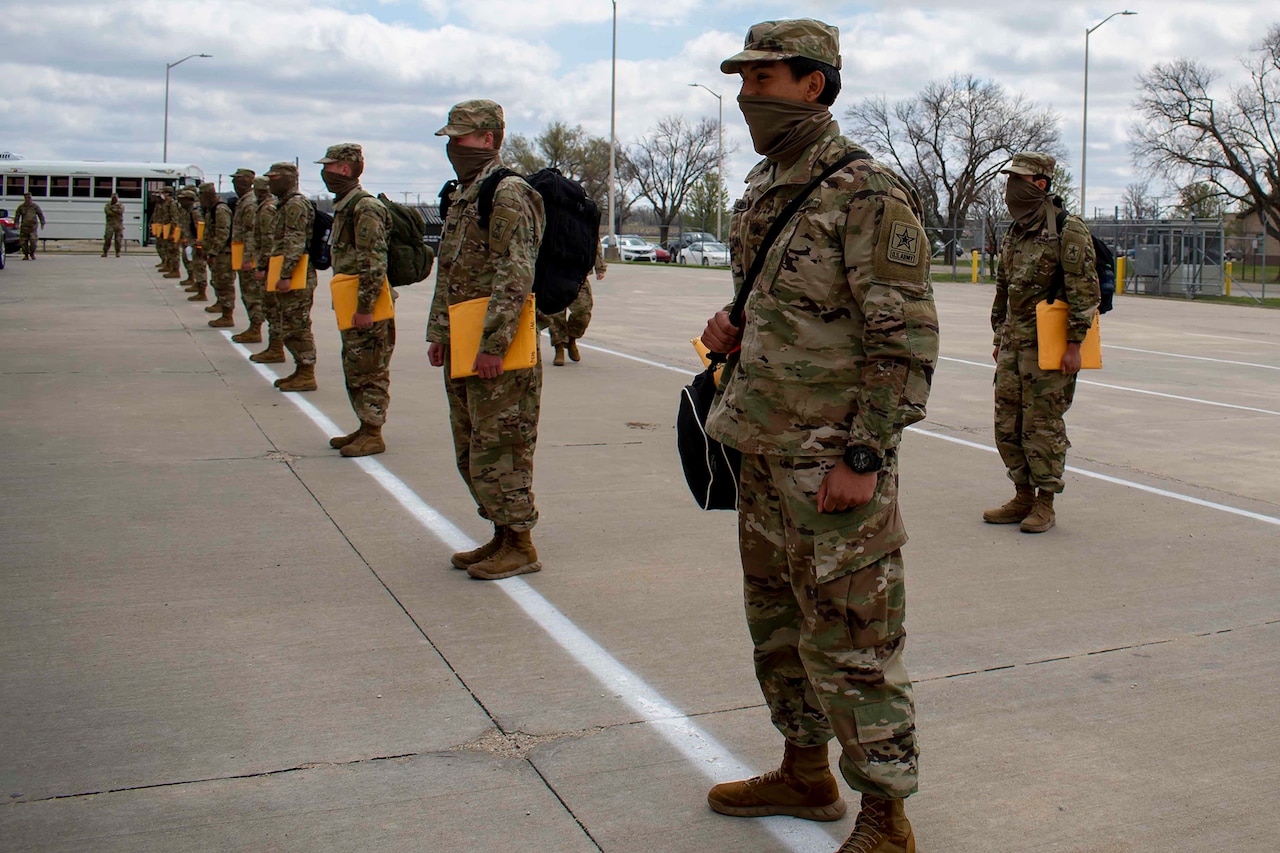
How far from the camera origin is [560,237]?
19.3 feet

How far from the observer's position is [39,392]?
11414 millimetres

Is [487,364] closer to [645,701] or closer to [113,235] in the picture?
[645,701]

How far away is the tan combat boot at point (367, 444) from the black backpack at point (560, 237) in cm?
310

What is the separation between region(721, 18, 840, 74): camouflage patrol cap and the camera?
3164 mm

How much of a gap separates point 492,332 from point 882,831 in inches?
120

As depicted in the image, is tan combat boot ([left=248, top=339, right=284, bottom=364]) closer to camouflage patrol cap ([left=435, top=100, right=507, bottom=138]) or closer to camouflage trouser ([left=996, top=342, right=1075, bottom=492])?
camouflage patrol cap ([left=435, top=100, right=507, bottom=138])

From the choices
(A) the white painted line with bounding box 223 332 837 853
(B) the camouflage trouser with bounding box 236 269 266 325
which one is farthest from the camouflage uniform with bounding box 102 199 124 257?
(A) the white painted line with bounding box 223 332 837 853

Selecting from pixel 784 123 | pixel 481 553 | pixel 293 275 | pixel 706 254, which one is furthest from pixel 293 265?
pixel 706 254

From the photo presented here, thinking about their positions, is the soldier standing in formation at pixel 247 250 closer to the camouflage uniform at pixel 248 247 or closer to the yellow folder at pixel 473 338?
the camouflage uniform at pixel 248 247

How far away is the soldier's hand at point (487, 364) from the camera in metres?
5.56

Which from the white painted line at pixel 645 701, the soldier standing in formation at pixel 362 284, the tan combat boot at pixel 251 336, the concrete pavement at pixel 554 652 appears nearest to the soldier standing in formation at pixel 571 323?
the concrete pavement at pixel 554 652

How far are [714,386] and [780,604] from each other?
0.64 meters

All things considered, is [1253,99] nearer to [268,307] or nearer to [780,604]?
[268,307]

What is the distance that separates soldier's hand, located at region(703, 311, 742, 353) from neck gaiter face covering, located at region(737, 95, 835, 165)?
1.48ft
